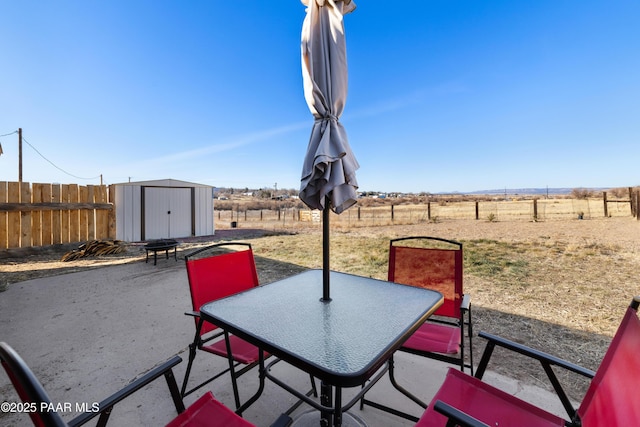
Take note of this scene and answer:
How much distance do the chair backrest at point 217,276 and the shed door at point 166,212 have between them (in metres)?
10.2

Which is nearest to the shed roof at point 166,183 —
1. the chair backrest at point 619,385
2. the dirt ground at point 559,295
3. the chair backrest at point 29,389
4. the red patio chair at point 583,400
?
the dirt ground at point 559,295

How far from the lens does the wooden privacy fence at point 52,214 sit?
7242 millimetres

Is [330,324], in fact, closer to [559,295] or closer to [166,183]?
[559,295]

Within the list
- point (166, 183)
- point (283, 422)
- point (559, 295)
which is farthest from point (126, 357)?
point (166, 183)

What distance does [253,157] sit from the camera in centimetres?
2612

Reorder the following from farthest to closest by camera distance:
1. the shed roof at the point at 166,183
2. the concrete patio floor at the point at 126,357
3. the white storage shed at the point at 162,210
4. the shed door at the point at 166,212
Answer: the shed door at the point at 166,212 → the shed roof at the point at 166,183 → the white storage shed at the point at 162,210 → the concrete patio floor at the point at 126,357

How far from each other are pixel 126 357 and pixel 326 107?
283 centimetres

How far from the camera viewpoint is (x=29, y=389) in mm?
579

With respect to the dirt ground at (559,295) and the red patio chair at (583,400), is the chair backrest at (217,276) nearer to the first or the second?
the red patio chair at (583,400)

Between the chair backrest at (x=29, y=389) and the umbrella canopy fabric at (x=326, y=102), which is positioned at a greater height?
the umbrella canopy fabric at (x=326, y=102)

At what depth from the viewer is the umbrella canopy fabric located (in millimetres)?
1569

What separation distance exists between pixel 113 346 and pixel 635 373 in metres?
3.66

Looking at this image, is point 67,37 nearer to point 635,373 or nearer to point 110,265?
point 110,265

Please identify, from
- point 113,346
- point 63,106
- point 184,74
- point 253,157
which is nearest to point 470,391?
point 113,346
